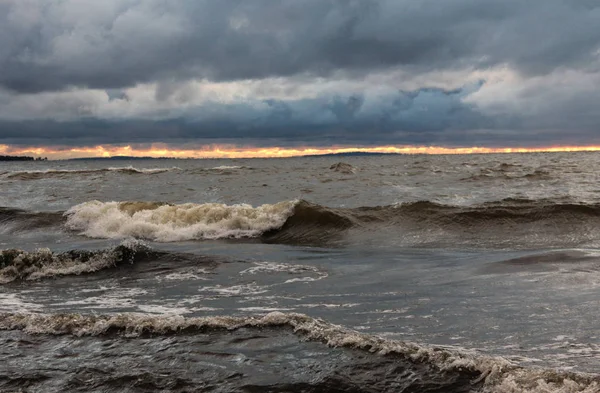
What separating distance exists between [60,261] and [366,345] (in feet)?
23.0

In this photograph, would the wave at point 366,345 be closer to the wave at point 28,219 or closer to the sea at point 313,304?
the sea at point 313,304

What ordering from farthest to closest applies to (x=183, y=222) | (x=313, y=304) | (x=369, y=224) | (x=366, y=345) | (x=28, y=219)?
(x=28, y=219) → (x=183, y=222) → (x=369, y=224) → (x=313, y=304) → (x=366, y=345)

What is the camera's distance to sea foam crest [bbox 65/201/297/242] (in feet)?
46.8

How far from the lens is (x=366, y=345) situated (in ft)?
15.8

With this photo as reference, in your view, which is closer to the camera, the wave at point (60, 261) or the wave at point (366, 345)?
the wave at point (366, 345)

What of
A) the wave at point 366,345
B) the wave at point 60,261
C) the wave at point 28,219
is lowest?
the wave at point 28,219

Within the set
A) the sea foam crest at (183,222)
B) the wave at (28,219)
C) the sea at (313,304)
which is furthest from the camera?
the wave at (28,219)

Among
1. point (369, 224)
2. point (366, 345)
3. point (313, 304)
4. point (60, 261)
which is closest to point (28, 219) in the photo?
point (60, 261)

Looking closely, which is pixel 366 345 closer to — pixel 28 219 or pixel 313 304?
pixel 313 304

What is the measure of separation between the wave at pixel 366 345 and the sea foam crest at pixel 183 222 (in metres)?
7.83

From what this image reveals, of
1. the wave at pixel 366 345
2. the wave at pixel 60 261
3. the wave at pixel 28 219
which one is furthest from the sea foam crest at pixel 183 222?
the wave at pixel 366 345

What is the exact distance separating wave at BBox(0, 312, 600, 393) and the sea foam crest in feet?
25.7

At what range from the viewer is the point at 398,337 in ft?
17.0

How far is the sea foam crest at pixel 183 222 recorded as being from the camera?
1425 centimetres
